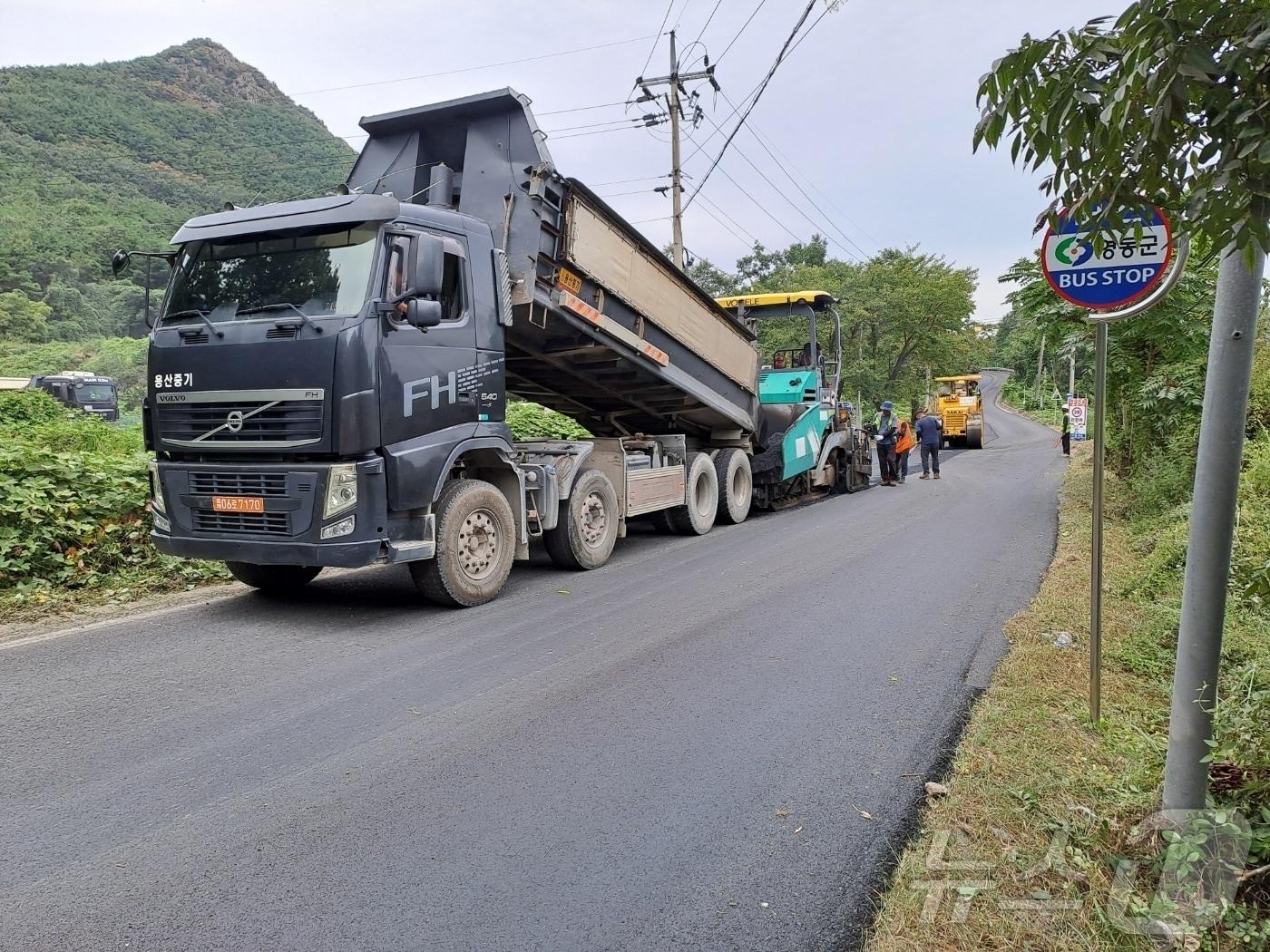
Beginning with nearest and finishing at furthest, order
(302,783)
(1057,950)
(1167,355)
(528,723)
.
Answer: (1057,950), (302,783), (528,723), (1167,355)

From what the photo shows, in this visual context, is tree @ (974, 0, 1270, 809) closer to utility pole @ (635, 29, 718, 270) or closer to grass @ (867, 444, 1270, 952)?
grass @ (867, 444, 1270, 952)

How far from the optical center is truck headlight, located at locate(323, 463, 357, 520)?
5.66 m

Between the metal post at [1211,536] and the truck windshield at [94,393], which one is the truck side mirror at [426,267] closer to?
the metal post at [1211,536]

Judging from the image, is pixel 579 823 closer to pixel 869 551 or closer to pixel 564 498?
pixel 564 498

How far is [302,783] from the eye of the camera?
3.51 metres

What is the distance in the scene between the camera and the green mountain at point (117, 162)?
46656mm

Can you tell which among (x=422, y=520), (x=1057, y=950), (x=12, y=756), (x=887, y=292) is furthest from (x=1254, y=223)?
(x=887, y=292)

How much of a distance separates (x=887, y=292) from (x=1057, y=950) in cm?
3175

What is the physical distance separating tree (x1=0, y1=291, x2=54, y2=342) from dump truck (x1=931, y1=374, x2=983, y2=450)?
42.3m

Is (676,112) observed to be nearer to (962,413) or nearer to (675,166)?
(675,166)

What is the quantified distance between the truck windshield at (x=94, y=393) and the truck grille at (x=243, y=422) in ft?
80.7

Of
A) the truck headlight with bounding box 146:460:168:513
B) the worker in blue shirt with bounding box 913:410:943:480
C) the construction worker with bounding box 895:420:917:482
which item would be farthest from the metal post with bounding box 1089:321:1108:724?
the worker in blue shirt with bounding box 913:410:943:480

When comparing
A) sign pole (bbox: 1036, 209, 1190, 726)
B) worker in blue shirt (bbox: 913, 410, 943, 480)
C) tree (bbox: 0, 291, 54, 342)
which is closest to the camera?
sign pole (bbox: 1036, 209, 1190, 726)

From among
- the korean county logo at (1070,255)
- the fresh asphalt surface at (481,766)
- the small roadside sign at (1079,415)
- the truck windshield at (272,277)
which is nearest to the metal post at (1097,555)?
the korean county logo at (1070,255)
